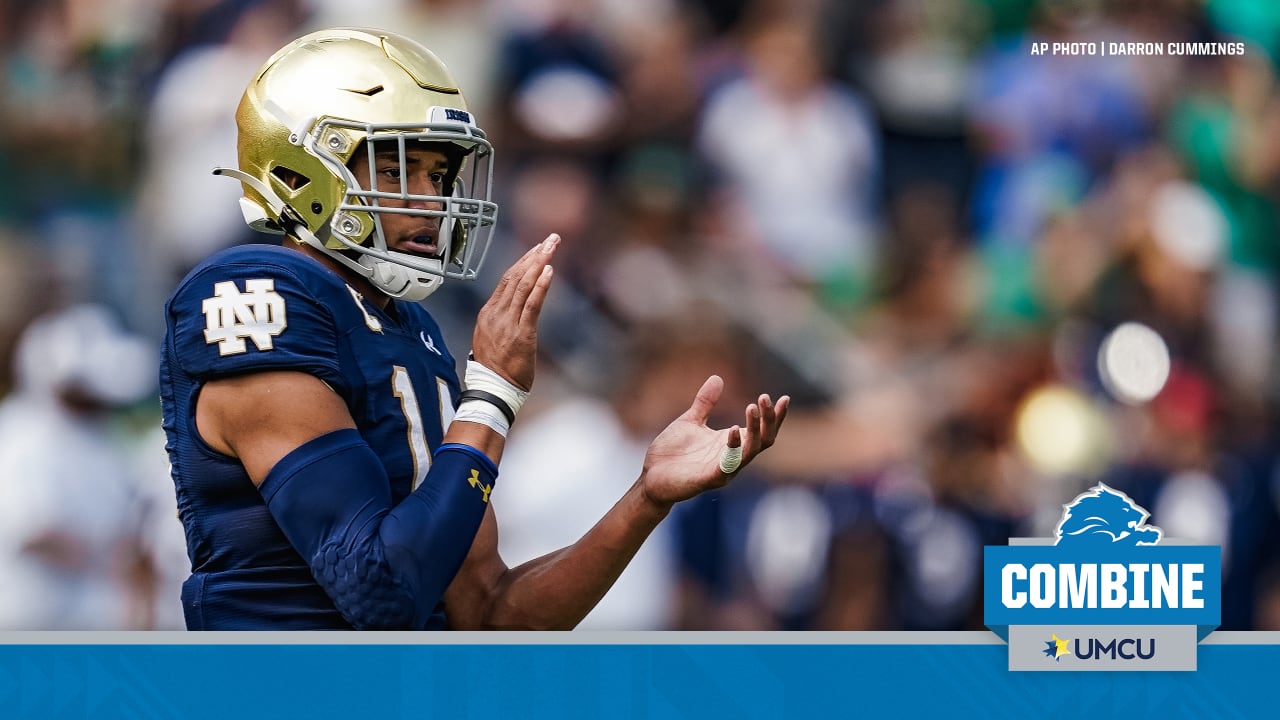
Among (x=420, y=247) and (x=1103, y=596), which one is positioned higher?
(x=420, y=247)

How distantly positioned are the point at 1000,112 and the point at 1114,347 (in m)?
1.04

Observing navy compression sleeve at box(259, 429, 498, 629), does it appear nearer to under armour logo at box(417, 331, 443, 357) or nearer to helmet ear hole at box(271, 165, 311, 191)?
under armour logo at box(417, 331, 443, 357)

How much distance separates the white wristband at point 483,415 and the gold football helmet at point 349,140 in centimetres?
28

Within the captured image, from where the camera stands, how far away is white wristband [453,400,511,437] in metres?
2.38

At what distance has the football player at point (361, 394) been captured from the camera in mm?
2242

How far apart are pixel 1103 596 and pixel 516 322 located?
0.95 metres

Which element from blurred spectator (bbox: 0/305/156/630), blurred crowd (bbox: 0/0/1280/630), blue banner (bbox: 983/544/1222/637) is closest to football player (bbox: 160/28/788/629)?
blue banner (bbox: 983/544/1222/637)

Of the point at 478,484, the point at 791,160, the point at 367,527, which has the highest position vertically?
the point at 791,160

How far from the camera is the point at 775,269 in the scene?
5926 millimetres

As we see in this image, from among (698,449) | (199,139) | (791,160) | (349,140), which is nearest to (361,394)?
(349,140)
